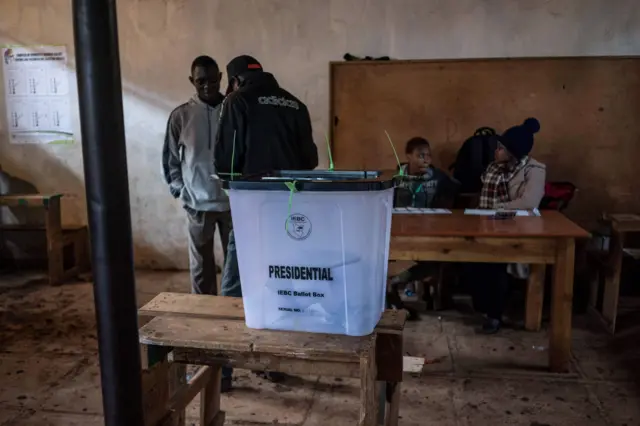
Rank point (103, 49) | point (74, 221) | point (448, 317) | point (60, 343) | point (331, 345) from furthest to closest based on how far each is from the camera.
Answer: point (74, 221) → point (448, 317) → point (60, 343) → point (331, 345) → point (103, 49)

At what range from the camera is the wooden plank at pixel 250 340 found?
133cm

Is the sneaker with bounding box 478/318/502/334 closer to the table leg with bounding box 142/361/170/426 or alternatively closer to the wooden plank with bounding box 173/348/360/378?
the wooden plank with bounding box 173/348/360/378

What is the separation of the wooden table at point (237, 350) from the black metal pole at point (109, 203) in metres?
0.30

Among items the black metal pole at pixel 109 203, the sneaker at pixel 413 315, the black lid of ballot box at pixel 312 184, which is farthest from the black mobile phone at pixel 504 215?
the black metal pole at pixel 109 203

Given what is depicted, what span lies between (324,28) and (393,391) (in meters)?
3.08

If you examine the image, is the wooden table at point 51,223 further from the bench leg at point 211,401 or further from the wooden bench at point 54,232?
the bench leg at point 211,401

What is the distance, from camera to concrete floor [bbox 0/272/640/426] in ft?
7.82

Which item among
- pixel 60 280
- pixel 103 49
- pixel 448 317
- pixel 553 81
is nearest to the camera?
pixel 103 49

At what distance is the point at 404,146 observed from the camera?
13.9ft

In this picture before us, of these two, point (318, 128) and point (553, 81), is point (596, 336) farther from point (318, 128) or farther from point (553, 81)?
point (318, 128)

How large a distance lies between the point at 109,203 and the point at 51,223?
3.66 m

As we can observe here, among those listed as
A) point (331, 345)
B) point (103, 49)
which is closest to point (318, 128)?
point (331, 345)

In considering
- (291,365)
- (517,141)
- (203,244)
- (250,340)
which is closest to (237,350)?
(250,340)

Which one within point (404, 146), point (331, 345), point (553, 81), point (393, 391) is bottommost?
point (393, 391)
